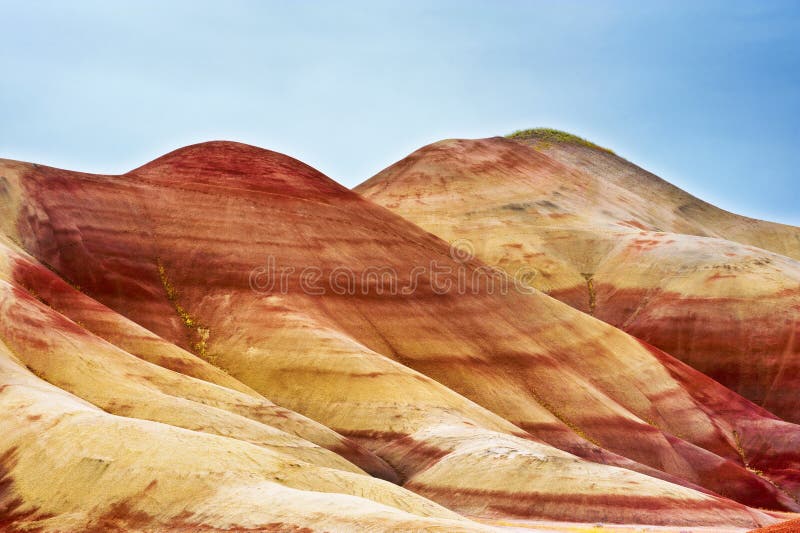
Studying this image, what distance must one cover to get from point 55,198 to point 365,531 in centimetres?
4334

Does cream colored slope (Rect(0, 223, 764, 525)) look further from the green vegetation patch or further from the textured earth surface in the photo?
the green vegetation patch

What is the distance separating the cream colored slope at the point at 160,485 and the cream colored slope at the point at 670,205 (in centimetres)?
10286

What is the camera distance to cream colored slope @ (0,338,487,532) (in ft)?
70.6

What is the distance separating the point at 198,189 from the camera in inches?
2537

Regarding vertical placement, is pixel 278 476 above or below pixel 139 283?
below

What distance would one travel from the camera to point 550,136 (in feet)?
466

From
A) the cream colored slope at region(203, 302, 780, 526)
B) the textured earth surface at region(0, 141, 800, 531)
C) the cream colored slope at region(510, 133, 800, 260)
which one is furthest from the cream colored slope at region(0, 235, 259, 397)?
the cream colored slope at region(510, 133, 800, 260)

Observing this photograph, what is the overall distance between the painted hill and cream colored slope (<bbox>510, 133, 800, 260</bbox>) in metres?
0.26

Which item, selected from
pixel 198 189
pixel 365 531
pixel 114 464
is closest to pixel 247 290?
pixel 198 189

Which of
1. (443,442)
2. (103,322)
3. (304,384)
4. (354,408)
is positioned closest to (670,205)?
(304,384)

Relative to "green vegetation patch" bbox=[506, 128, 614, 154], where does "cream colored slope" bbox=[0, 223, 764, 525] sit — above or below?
below

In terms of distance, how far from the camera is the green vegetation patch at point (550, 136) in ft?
461

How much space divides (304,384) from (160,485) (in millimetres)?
25525

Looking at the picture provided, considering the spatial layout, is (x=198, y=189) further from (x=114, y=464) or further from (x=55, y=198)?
(x=114, y=464)
